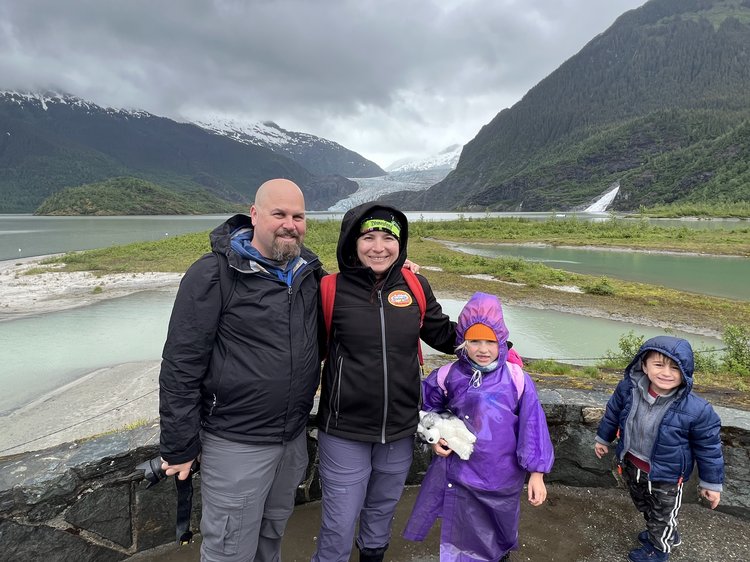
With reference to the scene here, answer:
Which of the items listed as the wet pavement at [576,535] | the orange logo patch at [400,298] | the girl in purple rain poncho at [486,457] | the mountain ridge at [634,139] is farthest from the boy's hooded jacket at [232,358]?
the mountain ridge at [634,139]

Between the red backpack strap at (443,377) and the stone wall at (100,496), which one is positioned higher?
the red backpack strap at (443,377)

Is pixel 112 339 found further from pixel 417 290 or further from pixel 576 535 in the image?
pixel 576 535

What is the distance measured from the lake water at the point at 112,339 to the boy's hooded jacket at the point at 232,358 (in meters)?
6.37

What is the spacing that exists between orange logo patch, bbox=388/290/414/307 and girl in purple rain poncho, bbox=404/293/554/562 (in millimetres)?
341

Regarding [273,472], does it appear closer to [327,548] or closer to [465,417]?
[327,548]

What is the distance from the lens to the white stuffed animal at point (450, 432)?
2146 millimetres

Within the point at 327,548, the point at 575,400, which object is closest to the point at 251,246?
the point at 327,548

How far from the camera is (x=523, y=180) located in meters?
152

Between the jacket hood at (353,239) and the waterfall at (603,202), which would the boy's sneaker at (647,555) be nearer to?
the jacket hood at (353,239)

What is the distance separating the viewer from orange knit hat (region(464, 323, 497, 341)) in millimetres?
2205

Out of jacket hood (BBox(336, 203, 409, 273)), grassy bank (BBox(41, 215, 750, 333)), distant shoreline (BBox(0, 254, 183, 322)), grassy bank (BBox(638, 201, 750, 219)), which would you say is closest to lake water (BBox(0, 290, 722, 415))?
distant shoreline (BBox(0, 254, 183, 322))

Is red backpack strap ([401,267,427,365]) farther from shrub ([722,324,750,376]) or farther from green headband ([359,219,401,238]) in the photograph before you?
shrub ([722,324,750,376])

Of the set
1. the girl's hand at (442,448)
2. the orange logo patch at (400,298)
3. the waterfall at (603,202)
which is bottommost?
the girl's hand at (442,448)

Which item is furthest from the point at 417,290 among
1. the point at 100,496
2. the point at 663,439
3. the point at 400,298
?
the point at 100,496
